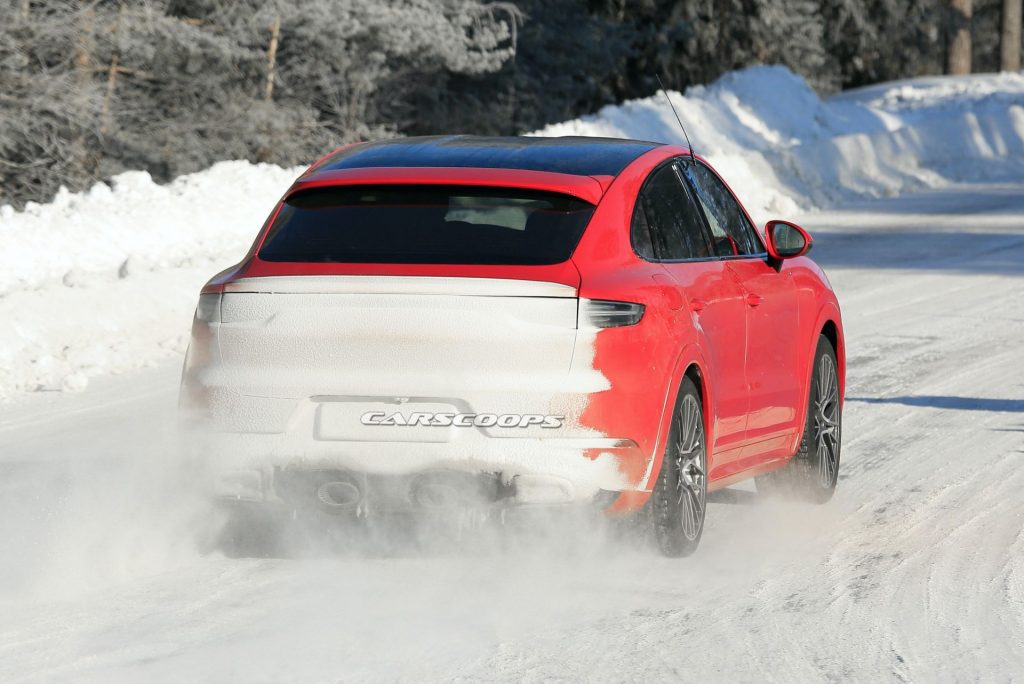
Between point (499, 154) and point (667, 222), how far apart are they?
71cm

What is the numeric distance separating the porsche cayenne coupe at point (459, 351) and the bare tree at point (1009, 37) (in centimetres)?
5217

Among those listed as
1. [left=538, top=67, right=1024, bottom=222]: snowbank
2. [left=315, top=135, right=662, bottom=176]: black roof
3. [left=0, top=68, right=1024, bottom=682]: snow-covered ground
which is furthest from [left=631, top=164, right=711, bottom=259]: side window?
[left=538, top=67, right=1024, bottom=222]: snowbank

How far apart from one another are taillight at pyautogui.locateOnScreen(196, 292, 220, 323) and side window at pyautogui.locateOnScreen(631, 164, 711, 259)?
1.51 m

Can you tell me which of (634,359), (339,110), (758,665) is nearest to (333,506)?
(634,359)

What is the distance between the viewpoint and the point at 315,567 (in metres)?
6.64

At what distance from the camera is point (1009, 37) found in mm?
57062

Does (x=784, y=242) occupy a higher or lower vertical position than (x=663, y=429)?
higher

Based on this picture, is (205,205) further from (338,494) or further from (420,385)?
(420,385)

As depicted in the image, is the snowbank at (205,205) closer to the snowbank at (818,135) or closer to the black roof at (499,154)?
the snowbank at (818,135)

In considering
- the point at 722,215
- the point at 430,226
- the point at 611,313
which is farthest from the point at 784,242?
the point at 430,226

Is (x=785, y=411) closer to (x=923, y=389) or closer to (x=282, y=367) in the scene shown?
(x=282, y=367)

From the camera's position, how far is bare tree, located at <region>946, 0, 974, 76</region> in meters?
56.4

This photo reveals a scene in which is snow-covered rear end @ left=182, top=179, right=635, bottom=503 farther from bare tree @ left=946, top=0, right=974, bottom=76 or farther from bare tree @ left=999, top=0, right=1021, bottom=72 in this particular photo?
bare tree @ left=999, top=0, right=1021, bottom=72

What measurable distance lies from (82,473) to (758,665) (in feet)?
13.6
